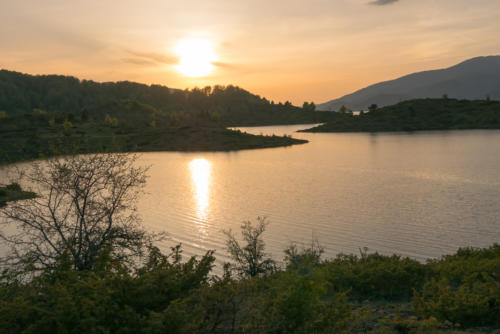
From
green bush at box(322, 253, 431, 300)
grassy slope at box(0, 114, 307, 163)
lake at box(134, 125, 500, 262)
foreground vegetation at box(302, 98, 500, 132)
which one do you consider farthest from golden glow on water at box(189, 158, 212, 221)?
foreground vegetation at box(302, 98, 500, 132)

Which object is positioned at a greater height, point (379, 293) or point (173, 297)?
point (173, 297)

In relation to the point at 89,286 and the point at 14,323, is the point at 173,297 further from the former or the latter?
the point at 14,323

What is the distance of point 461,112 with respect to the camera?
186m

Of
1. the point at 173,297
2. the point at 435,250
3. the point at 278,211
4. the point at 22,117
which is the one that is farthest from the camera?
the point at 22,117

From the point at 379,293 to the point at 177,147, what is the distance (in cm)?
12557

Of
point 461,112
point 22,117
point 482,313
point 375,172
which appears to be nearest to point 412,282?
point 482,313

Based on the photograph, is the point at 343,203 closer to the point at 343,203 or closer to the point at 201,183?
the point at 343,203

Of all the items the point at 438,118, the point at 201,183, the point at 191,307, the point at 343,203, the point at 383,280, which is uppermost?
the point at 438,118

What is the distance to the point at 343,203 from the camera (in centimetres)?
4494

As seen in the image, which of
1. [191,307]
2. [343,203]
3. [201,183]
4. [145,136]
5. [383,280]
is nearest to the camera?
[191,307]

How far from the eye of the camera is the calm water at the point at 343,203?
31.5 metres

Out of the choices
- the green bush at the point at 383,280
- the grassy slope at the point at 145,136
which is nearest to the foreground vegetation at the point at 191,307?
the green bush at the point at 383,280

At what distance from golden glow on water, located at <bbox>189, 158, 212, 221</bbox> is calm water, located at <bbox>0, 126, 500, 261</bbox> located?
0.16 m

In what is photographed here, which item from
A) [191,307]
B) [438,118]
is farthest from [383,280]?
[438,118]
